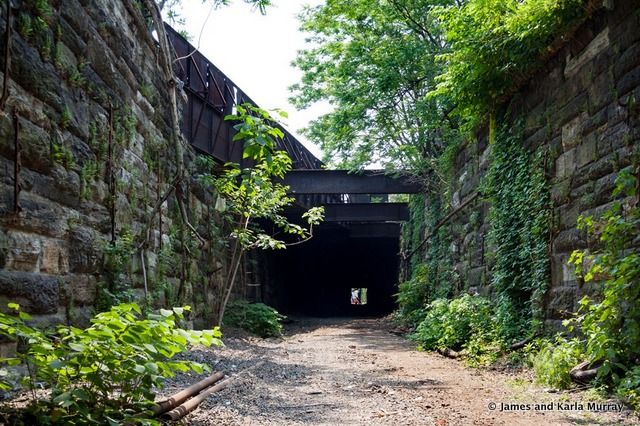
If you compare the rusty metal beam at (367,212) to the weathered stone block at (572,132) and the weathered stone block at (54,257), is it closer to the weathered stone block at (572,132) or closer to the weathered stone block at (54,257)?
the weathered stone block at (572,132)

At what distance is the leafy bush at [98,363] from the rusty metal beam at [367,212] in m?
15.2

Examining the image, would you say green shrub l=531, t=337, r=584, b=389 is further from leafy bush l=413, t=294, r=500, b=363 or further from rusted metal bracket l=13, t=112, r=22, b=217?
rusted metal bracket l=13, t=112, r=22, b=217

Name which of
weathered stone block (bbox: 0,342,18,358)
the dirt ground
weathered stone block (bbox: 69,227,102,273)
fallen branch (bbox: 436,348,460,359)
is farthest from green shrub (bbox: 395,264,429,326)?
weathered stone block (bbox: 0,342,18,358)

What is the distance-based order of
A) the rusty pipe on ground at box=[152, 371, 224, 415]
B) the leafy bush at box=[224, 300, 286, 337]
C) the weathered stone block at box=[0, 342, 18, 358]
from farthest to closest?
the leafy bush at box=[224, 300, 286, 337]
the weathered stone block at box=[0, 342, 18, 358]
the rusty pipe on ground at box=[152, 371, 224, 415]

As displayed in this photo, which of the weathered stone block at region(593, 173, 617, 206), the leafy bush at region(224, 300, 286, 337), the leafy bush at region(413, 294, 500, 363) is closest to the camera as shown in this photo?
the weathered stone block at region(593, 173, 617, 206)

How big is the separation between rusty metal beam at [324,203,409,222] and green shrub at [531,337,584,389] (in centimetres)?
1268

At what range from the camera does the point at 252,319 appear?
11156mm

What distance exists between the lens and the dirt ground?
390 centimetres

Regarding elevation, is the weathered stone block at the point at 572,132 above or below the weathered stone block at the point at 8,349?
above

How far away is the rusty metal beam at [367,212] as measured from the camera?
58.7ft

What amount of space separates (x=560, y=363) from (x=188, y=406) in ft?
10.4

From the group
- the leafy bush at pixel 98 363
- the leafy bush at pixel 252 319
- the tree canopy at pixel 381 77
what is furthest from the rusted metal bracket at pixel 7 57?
the tree canopy at pixel 381 77

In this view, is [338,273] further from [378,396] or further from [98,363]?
[98,363]

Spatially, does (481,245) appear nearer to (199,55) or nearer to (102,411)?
(199,55)
